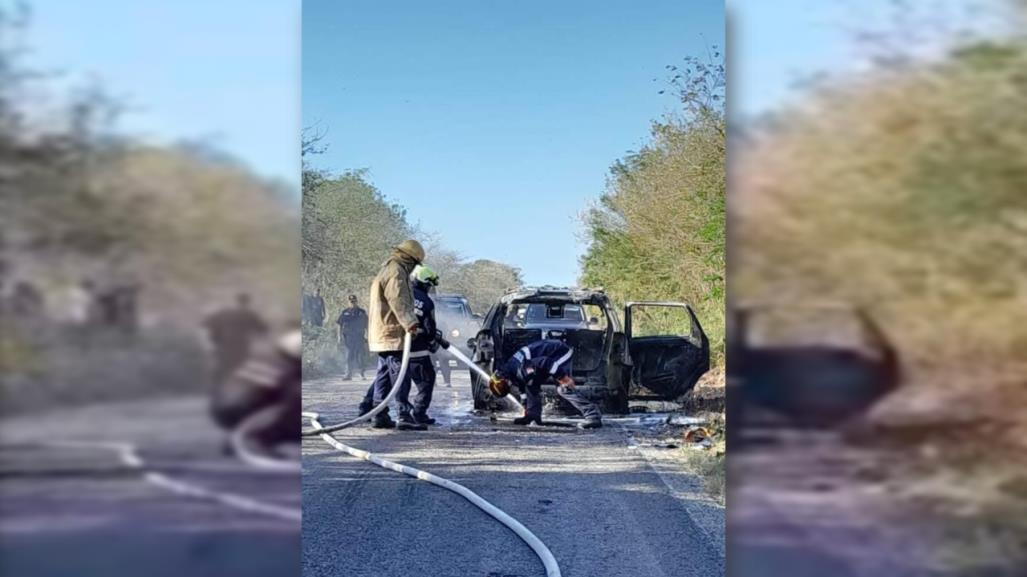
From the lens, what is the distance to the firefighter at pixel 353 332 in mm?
6402

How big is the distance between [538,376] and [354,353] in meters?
1.43

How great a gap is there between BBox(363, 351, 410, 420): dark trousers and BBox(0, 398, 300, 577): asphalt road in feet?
12.0

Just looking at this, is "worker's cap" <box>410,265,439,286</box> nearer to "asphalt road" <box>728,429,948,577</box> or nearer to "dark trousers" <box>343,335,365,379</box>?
"dark trousers" <box>343,335,365,379</box>

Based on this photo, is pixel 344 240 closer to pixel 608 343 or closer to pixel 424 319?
pixel 424 319

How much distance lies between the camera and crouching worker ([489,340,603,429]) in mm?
6957

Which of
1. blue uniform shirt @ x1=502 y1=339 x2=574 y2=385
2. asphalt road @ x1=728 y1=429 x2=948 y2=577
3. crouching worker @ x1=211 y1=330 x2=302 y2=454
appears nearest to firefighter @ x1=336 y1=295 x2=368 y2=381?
blue uniform shirt @ x1=502 y1=339 x2=574 y2=385

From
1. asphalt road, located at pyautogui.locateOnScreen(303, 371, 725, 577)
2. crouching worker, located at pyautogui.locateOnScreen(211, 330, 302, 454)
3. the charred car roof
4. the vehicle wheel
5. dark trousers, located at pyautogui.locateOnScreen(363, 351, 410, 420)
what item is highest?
the charred car roof

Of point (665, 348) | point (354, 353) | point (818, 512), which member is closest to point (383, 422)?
point (354, 353)

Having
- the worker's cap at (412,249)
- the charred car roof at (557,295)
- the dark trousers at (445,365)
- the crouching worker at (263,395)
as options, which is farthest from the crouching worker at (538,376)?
the crouching worker at (263,395)

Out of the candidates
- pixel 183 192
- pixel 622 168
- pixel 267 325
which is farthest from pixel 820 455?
pixel 622 168

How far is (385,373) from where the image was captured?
20.1 feet

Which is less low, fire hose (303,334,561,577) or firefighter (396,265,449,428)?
firefighter (396,265,449,428)

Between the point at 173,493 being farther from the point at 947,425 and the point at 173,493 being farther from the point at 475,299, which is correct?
the point at 475,299

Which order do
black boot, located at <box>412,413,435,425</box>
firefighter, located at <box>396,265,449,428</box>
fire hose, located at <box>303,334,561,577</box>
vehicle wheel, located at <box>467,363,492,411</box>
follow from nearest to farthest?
fire hose, located at <box>303,334,561,577</box> < firefighter, located at <box>396,265,449,428</box> < black boot, located at <box>412,413,435,425</box> < vehicle wheel, located at <box>467,363,492,411</box>
